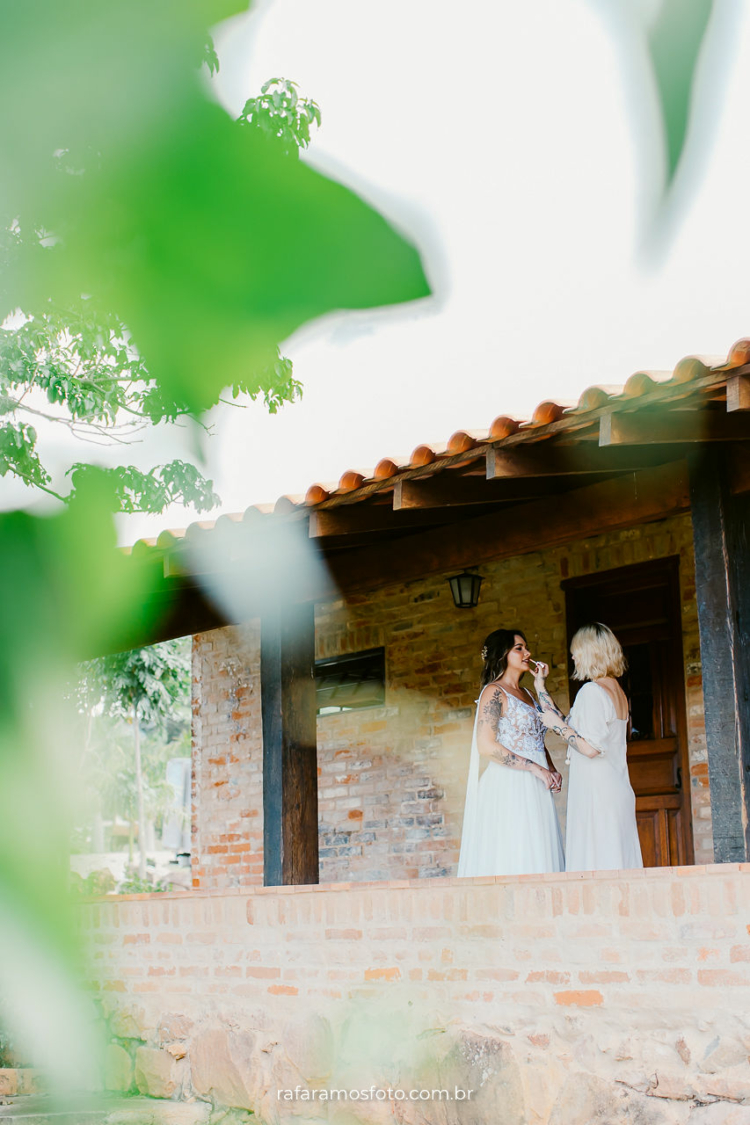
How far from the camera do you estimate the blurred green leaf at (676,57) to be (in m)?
0.42

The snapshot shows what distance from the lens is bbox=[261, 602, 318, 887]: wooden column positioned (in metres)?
5.91

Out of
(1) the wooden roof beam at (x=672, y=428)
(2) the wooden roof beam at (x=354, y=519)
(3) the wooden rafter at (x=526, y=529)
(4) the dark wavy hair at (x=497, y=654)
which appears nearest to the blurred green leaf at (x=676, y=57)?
(1) the wooden roof beam at (x=672, y=428)

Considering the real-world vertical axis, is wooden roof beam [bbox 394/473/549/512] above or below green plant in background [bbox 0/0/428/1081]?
above

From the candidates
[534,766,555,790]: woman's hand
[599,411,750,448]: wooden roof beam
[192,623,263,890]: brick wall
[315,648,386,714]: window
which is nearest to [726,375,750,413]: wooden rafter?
[599,411,750,448]: wooden roof beam

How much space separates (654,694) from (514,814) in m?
1.88

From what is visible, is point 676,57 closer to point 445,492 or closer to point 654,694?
point 445,492

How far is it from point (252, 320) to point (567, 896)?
12.5ft

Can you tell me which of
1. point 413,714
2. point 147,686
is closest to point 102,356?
point 413,714

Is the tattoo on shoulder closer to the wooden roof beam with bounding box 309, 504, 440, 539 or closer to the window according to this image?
the wooden roof beam with bounding box 309, 504, 440, 539

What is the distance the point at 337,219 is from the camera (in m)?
0.49

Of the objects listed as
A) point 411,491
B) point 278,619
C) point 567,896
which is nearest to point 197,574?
point 278,619

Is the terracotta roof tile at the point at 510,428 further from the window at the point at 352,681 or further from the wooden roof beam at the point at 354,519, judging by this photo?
the window at the point at 352,681

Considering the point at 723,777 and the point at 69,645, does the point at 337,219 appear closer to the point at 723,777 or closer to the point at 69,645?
the point at 69,645

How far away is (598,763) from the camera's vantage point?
5.29 meters
